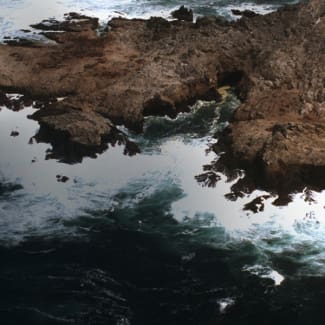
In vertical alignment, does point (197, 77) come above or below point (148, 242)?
above

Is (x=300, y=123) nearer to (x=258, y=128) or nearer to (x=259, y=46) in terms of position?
(x=258, y=128)

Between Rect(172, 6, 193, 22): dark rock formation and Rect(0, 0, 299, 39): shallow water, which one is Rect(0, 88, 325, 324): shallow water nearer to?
Rect(172, 6, 193, 22): dark rock formation

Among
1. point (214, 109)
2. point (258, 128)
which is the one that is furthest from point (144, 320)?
point (214, 109)

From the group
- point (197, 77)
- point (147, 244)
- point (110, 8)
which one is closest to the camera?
point (147, 244)

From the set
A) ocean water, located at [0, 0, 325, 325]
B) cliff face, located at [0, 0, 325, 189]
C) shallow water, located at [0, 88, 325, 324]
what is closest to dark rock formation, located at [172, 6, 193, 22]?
cliff face, located at [0, 0, 325, 189]

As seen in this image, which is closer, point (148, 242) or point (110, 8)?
point (148, 242)

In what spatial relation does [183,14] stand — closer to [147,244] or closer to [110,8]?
[110,8]

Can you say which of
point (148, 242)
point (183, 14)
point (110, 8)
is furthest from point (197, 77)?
point (110, 8)
